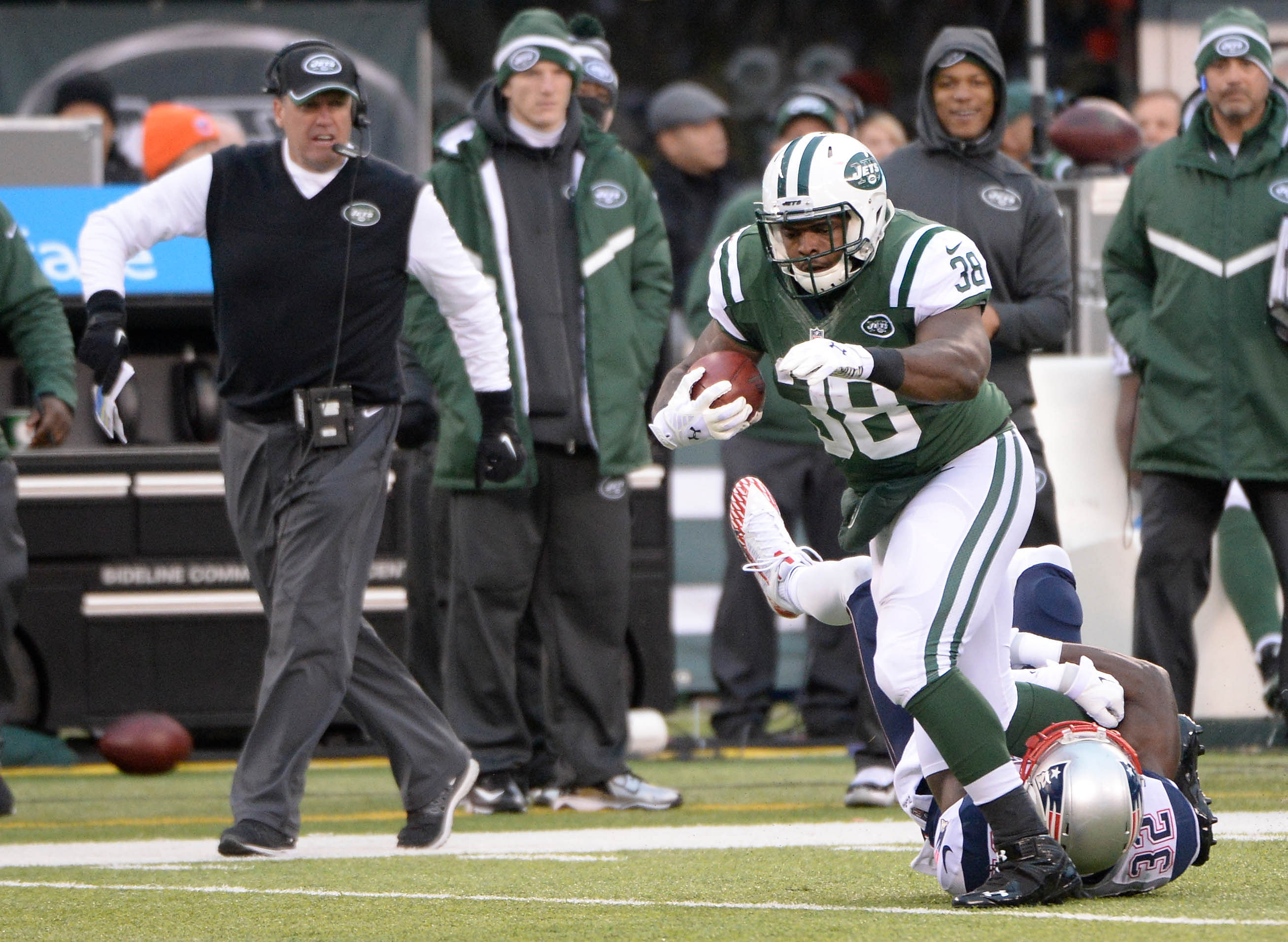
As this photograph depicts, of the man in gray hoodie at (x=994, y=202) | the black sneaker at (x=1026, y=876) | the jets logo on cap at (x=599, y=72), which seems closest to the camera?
the black sneaker at (x=1026, y=876)

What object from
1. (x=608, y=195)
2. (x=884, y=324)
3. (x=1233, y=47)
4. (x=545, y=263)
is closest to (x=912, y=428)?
(x=884, y=324)

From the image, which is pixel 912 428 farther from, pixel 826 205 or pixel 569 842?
pixel 569 842

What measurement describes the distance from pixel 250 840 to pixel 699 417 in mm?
1780

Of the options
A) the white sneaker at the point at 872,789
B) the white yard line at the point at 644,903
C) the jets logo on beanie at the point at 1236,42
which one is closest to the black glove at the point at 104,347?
the white yard line at the point at 644,903

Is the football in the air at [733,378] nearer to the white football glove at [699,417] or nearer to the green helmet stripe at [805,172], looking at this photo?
the white football glove at [699,417]

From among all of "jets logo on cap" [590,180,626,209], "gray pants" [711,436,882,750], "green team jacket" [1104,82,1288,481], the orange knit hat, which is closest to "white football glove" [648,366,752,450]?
"jets logo on cap" [590,180,626,209]

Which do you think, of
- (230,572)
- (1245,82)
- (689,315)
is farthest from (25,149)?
(1245,82)

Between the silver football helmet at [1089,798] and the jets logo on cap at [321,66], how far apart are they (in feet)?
8.63

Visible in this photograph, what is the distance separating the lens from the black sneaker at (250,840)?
19.0ft

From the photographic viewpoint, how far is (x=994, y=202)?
23.1 feet

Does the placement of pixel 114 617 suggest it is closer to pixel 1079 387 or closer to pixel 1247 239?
pixel 1079 387

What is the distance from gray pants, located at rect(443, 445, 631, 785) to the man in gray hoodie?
4.13ft

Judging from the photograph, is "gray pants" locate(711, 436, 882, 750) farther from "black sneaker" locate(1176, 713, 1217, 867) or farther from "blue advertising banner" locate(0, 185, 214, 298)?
"black sneaker" locate(1176, 713, 1217, 867)

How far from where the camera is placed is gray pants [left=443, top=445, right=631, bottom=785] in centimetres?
719
